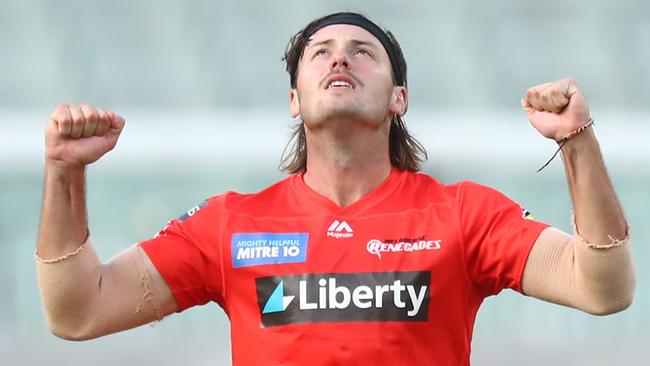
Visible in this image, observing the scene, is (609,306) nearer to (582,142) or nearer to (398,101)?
(582,142)

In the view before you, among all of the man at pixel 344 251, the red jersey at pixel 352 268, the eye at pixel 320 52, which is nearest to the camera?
the man at pixel 344 251

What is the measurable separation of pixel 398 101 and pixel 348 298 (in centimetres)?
91

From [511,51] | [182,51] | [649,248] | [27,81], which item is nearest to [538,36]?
[511,51]

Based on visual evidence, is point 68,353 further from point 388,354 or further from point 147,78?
point 388,354

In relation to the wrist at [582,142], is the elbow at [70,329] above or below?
below

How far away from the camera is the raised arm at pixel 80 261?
4.03 m

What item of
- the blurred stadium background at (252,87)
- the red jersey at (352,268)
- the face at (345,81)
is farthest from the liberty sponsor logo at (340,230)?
the blurred stadium background at (252,87)

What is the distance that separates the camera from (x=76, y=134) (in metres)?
4.02

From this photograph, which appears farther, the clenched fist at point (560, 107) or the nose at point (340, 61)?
the nose at point (340, 61)

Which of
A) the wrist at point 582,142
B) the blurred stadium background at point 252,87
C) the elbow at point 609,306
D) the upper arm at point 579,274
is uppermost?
the blurred stadium background at point 252,87

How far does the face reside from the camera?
4.44 meters

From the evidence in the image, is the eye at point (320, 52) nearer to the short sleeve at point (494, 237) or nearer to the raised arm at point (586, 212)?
the short sleeve at point (494, 237)

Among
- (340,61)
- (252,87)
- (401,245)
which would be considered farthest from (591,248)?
(252,87)

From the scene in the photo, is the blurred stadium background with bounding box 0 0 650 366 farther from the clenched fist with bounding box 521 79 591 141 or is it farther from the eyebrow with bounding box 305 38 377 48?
the clenched fist with bounding box 521 79 591 141
